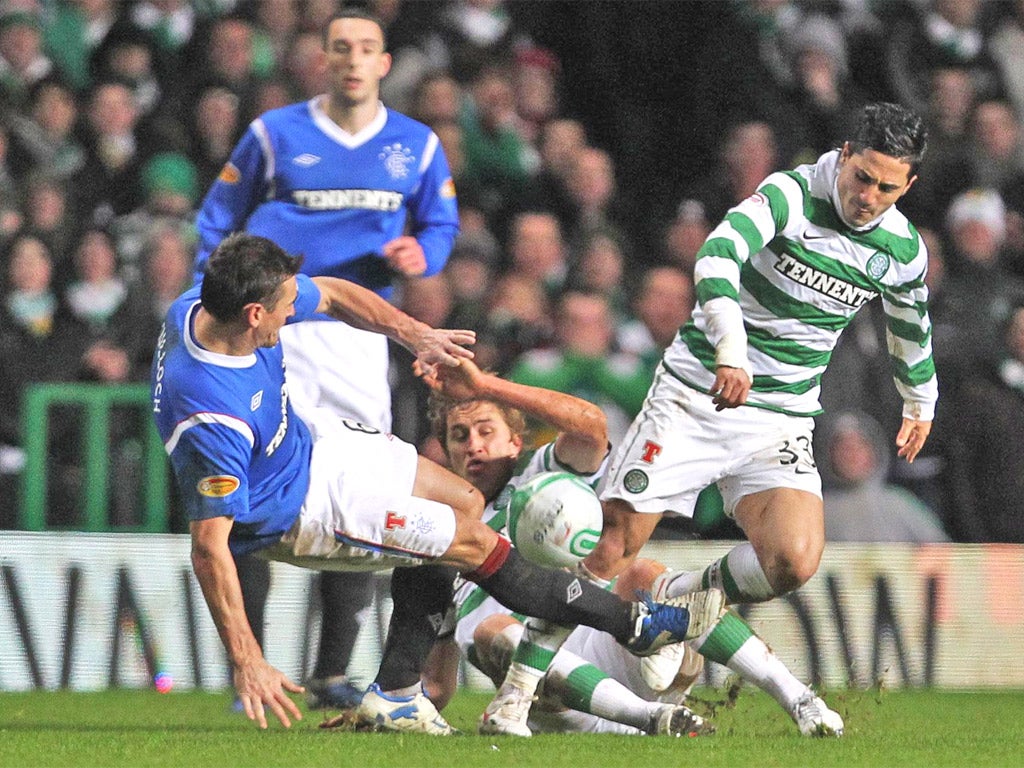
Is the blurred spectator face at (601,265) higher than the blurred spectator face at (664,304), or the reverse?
the blurred spectator face at (601,265)

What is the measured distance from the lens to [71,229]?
9.72m

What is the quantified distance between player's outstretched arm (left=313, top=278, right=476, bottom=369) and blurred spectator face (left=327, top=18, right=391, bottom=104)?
4.70ft

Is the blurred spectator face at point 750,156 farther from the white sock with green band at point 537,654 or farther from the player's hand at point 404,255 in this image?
the white sock with green band at point 537,654

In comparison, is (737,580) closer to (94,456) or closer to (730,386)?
(730,386)

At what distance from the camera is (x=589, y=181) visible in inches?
401

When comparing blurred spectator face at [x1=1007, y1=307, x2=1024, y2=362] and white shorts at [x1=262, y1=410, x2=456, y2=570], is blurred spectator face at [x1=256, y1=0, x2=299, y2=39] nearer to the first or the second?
blurred spectator face at [x1=1007, y1=307, x2=1024, y2=362]

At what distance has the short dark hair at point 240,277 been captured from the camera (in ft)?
17.8

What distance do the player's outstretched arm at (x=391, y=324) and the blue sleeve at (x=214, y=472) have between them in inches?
29.2

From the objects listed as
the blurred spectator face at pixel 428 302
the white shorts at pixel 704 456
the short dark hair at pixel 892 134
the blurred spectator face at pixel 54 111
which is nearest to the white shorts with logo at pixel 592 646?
the white shorts at pixel 704 456

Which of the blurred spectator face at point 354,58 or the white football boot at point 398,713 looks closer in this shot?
the white football boot at point 398,713

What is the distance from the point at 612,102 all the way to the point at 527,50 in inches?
23.8

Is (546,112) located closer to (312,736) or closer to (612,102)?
(612,102)

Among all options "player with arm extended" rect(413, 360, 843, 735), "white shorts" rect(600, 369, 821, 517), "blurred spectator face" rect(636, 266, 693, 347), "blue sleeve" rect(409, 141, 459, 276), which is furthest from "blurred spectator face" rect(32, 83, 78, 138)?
"white shorts" rect(600, 369, 821, 517)

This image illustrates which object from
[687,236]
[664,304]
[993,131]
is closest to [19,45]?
[687,236]
